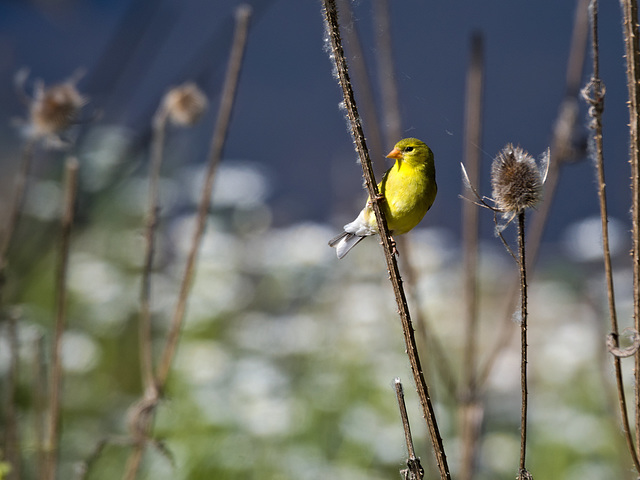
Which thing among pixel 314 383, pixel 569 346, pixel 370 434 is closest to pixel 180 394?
pixel 314 383

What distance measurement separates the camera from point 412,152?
73 cm

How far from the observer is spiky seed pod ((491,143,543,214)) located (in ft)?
2.02

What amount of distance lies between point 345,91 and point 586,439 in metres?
2.77

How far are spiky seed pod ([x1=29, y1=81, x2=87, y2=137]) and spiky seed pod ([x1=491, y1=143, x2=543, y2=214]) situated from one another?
0.88m

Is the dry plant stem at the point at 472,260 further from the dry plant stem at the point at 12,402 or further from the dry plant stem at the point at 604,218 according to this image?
the dry plant stem at the point at 12,402

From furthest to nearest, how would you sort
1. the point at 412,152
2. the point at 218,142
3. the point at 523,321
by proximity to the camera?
the point at 218,142
the point at 412,152
the point at 523,321

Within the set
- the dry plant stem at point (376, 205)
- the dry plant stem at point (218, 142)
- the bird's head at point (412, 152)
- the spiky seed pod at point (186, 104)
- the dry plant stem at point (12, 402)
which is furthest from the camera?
the spiky seed pod at point (186, 104)

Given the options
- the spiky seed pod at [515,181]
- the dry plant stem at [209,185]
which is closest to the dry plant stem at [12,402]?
the dry plant stem at [209,185]

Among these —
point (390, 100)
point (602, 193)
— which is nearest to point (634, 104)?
point (602, 193)

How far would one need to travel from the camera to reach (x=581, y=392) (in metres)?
3.31

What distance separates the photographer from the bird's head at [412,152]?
718mm

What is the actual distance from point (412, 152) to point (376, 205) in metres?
0.17

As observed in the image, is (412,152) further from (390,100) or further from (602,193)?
(390,100)

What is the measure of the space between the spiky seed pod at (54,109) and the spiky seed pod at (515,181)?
0.88m
